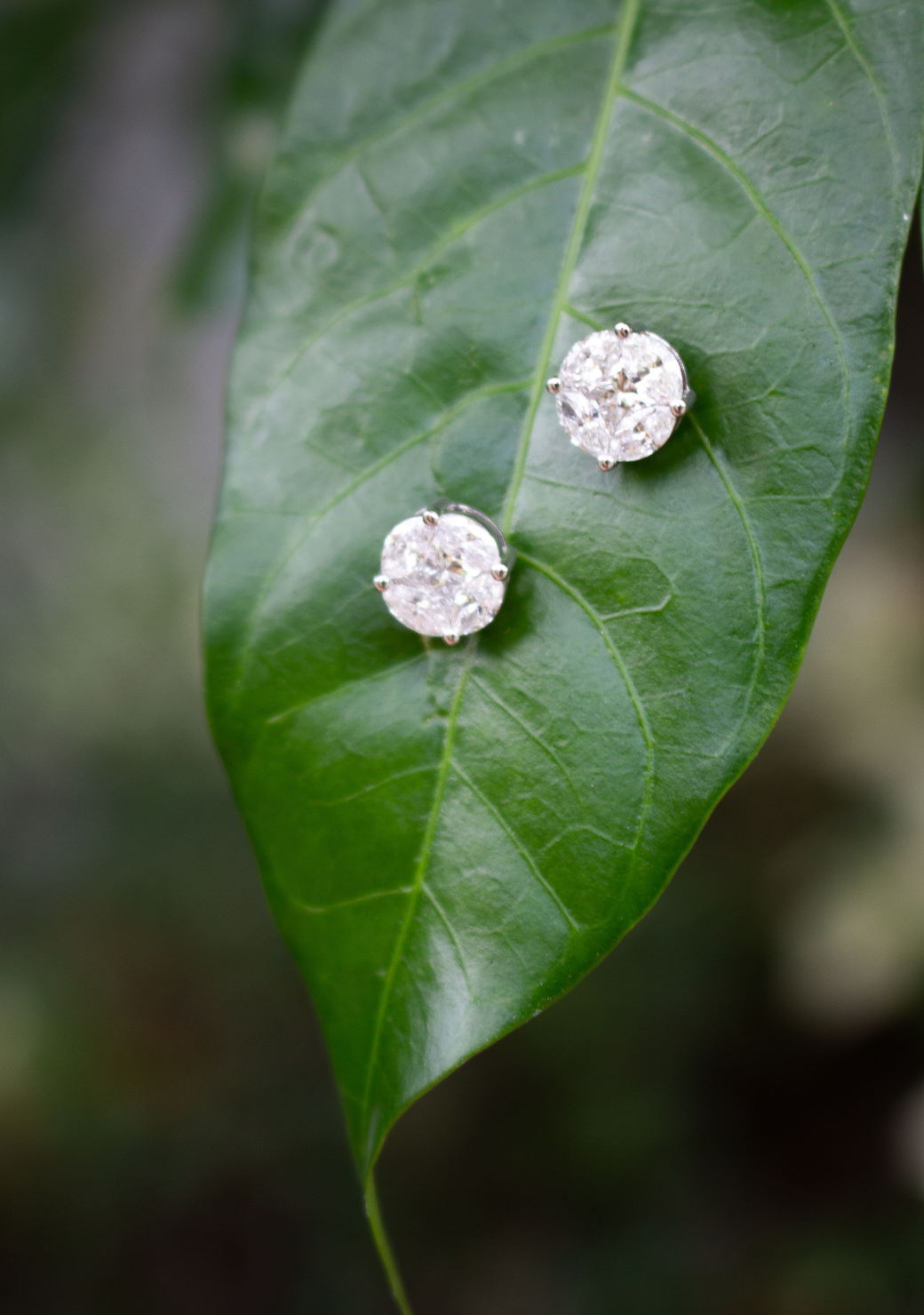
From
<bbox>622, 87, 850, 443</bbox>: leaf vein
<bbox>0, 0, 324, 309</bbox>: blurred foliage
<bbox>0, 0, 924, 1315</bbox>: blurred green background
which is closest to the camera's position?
<bbox>622, 87, 850, 443</bbox>: leaf vein

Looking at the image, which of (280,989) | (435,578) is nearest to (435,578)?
(435,578)

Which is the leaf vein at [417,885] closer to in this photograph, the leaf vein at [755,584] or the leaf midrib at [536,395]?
the leaf midrib at [536,395]

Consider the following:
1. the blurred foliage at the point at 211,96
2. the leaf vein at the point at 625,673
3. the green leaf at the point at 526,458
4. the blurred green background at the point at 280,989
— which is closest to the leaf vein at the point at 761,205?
the green leaf at the point at 526,458

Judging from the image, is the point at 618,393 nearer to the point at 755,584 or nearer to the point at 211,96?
the point at 755,584

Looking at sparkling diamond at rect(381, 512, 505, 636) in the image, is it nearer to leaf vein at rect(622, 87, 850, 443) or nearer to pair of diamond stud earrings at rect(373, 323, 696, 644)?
pair of diamond stud earrings at rect(373, 323, 696, 644)

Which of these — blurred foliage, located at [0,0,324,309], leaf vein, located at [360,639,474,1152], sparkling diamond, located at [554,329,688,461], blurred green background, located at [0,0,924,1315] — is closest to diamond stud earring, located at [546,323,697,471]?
sparkling diamond, located at [554,329,688,461]

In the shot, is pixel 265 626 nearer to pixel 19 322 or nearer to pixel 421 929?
pixel 421 929

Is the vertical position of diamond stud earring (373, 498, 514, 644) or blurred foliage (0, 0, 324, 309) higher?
blurred foliage (0, 0, 324, 309)
